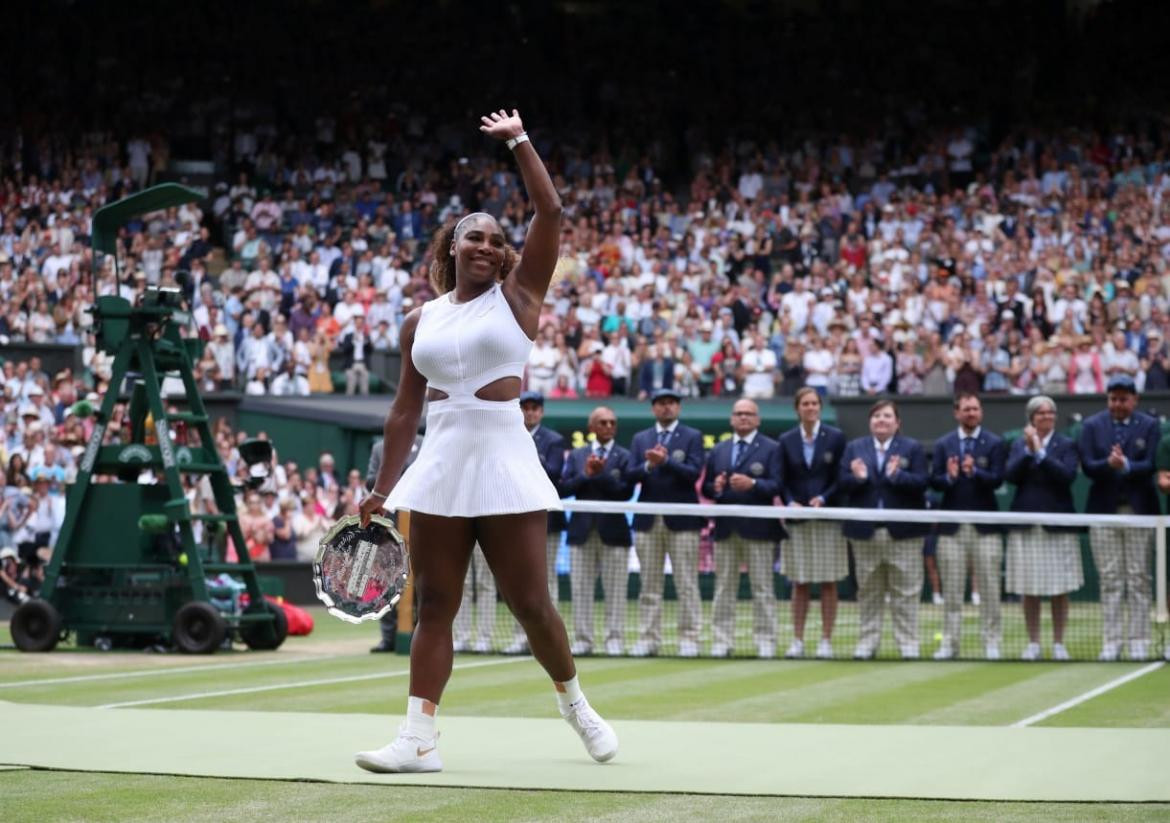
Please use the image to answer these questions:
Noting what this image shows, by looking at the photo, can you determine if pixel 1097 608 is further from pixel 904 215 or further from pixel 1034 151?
pixel 1034 151

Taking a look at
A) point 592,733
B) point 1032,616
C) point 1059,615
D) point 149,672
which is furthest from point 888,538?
point 592,733

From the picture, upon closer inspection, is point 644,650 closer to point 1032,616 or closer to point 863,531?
point 863,531

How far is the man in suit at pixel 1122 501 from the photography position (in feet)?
45.4

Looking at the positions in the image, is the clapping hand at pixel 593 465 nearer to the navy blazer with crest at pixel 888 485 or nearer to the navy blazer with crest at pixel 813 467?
the navy blazer with crest at pixel 813 467

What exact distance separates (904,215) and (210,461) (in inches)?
660

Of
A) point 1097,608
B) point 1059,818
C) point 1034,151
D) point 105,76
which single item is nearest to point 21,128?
point 105,76

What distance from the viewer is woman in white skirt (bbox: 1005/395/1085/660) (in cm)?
1402

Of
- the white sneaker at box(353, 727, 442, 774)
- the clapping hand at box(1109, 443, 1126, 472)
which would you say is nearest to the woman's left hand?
the white sneaker at box(353, 727, 442, 774)

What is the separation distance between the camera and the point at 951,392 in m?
24.2

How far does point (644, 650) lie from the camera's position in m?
14.4

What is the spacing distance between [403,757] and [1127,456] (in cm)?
902

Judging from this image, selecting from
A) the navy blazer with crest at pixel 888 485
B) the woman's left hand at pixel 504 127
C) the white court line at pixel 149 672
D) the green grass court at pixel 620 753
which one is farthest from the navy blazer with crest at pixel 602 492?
the woman's left hand at pixel 504 127

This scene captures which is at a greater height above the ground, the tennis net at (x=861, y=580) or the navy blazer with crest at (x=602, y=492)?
the navy blazer with crest at (x=602, y=492)

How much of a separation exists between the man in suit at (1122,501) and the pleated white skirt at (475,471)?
27.0ft
